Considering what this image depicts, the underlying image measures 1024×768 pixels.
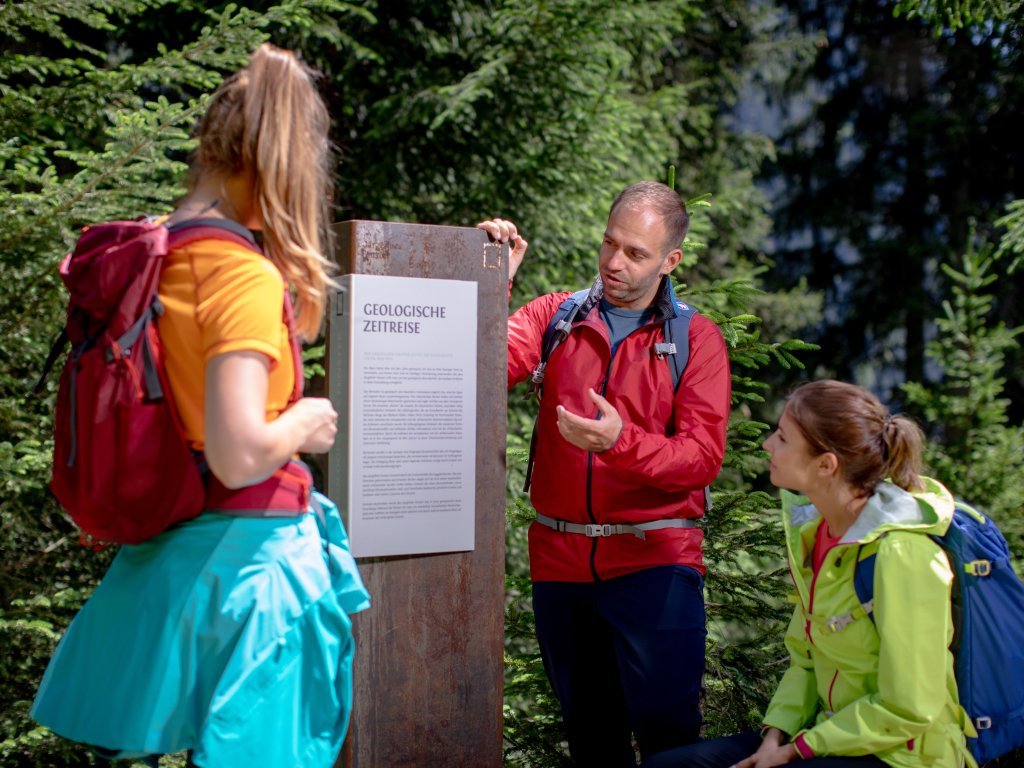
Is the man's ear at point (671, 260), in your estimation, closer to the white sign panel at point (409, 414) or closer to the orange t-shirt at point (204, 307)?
the white sign panel at point (409, 414)

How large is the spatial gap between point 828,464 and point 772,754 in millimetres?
799

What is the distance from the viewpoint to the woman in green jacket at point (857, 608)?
2418mm

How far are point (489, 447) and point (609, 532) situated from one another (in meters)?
0.47

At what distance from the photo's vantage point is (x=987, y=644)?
2447 mm

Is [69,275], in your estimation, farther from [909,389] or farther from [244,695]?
[909,389]

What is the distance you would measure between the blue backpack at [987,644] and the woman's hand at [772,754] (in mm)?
448

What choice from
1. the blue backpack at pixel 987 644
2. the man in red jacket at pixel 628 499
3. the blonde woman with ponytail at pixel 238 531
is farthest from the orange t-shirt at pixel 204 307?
the blue backpack at pixel 987 644

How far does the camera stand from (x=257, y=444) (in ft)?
5.88

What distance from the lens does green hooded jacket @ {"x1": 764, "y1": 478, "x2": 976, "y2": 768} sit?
241cm

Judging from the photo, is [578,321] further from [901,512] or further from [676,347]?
[901,512]

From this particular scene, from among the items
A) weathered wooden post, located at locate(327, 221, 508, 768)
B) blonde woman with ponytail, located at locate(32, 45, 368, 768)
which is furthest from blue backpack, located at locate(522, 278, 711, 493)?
blonde woman with ponytail, located at locate(32, 45, 368, 768)

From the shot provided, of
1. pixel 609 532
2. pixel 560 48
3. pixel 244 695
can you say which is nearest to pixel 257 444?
pixel 244 695

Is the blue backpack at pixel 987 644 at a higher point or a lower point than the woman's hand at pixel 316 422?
lower

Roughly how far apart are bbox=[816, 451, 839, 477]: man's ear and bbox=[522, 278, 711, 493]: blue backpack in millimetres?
646
